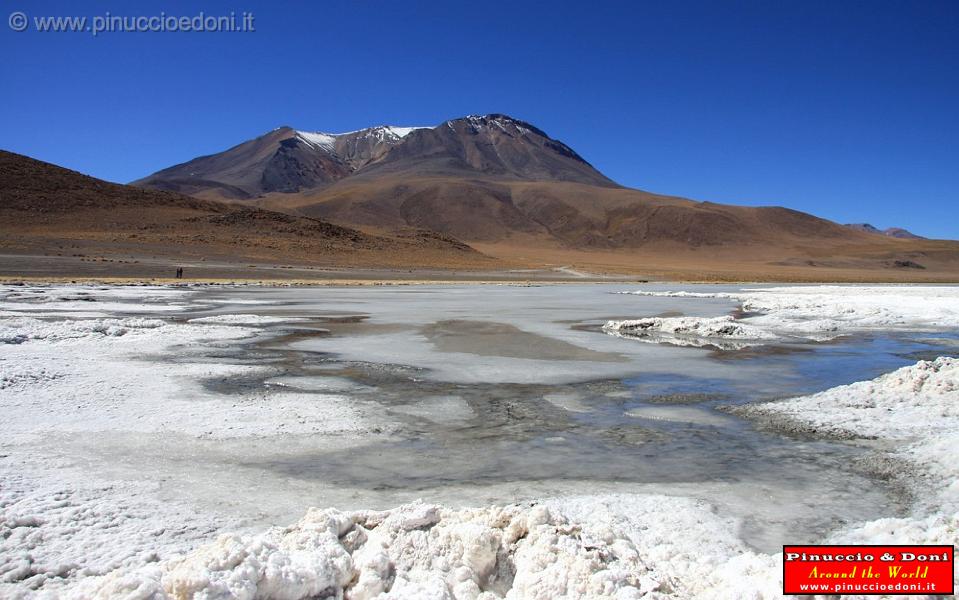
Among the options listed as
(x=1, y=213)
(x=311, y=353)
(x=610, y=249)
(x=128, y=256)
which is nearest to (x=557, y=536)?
(x=311, y=353)

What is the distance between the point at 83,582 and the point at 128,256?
54324 millimetres

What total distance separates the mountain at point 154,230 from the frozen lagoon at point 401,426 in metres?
45.8

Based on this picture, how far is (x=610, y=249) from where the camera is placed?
130875 millimetres

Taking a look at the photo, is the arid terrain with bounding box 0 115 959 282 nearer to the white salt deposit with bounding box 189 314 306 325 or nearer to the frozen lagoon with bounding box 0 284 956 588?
the white salt deposit with bounding box 189 314 306 325

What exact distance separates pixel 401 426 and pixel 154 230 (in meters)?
65.6

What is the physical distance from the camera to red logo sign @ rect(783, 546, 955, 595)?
2.93 meters

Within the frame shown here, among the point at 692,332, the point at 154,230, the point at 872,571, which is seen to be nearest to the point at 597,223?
the point at 154,230

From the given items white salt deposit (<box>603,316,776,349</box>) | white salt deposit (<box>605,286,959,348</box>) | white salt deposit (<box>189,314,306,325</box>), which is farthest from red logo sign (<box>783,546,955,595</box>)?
white salt deposit (<box>189,314,306,325</box>)

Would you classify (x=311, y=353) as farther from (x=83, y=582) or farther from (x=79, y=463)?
(x=83, y=582)

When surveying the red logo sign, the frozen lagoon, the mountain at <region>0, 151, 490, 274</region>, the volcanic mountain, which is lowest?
the frozen lagoon

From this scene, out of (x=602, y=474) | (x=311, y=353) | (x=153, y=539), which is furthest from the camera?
(x=311, y=353)

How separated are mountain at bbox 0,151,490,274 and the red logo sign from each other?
180ft

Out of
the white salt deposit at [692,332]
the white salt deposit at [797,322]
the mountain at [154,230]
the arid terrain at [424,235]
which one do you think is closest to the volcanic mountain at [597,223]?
the arid terrain at [424,235]

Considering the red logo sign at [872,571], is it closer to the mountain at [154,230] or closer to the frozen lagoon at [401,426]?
the frozen lagoon at [401,426]
